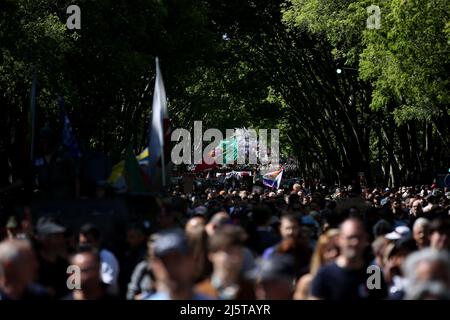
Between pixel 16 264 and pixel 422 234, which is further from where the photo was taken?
pixel 422 234

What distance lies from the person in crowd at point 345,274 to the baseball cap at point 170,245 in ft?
5.57

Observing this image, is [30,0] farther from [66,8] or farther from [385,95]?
[385,95]

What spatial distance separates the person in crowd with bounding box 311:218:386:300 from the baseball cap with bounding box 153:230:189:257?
170 centimetres

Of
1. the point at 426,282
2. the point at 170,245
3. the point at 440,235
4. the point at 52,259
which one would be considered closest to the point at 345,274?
the point at 170,245

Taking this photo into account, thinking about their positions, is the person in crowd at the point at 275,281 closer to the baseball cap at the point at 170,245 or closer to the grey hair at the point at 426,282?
the baseball cap at the point at 170,245

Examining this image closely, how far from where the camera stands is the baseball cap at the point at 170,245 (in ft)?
18.9

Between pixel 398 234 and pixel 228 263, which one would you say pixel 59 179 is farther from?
pixel 228 263

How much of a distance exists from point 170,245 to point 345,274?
1.96 metres

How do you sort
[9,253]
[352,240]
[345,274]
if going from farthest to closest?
1. [352,240]
2. [345,274]
3. [9,253]

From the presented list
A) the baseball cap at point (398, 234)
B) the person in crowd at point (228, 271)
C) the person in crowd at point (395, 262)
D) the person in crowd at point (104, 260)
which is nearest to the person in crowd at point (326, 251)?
the person in crowd at point (228, 271)

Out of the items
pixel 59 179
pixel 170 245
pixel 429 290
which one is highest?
pixel 59 179

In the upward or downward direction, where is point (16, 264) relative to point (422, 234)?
upward

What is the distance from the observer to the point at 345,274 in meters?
7.41
